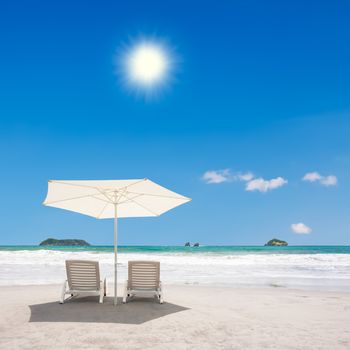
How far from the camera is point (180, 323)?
18.3 feet

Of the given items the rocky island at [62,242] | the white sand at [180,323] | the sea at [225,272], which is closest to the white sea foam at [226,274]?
the sea at [225,272]

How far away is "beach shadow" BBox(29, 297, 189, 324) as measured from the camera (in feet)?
19.0

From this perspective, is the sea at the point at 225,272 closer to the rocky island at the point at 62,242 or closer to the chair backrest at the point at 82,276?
the chair backrest at the point at 82,276

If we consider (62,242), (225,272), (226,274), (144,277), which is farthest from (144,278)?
(62,242)

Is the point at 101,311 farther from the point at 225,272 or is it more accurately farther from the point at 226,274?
the point at 225,272

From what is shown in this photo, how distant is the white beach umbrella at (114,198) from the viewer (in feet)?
21.7

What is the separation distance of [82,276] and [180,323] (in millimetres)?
2553

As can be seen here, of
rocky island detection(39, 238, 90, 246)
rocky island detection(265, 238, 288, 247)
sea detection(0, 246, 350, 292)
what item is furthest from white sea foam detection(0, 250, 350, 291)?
rocky island detection(265, 238, 288, 247)

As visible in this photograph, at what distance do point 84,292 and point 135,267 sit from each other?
1.11 metres

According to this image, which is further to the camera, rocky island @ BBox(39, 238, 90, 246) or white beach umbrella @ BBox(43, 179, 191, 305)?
rocky island @ BBox(39, 238, 90, 246)

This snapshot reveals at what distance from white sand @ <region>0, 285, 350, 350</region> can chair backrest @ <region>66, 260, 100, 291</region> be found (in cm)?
32

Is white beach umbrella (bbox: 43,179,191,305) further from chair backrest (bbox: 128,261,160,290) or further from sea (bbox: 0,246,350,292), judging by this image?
sea (bbox: 0,246,350,292)

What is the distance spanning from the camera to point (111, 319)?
5805 millimetres

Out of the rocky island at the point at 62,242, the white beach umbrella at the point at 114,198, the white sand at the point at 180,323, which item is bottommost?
the white sand at the point at 180,323
